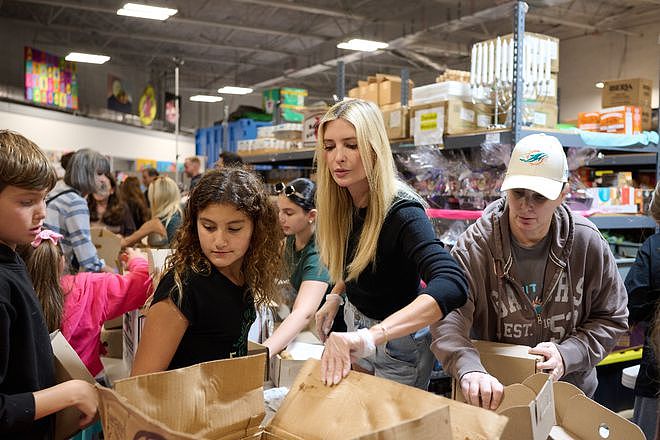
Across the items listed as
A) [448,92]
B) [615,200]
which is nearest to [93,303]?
[448,92]

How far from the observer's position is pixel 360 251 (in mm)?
1910

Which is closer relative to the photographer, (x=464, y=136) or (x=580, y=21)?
(x=464, y=136)

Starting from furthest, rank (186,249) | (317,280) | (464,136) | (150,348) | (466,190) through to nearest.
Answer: (466,190) < (464,136) < (317,280) < (186,249) < (150,348)

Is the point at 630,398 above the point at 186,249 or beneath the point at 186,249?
beneath

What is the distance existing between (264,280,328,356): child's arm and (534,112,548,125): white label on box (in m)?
1.70

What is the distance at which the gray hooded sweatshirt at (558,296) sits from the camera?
194 cm

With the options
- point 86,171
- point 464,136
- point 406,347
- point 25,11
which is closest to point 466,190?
point 464,136

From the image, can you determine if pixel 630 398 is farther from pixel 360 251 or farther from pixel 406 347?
pixel 360 251

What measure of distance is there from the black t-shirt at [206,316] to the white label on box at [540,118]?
2.47 meters

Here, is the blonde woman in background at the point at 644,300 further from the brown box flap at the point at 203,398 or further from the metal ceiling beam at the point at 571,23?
the metal ceiling beam at the point at 571,23

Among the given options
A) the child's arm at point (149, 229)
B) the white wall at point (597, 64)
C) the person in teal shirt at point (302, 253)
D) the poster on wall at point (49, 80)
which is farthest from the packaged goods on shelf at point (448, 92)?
the poster on wall at point (49, 80)

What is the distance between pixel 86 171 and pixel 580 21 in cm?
1108

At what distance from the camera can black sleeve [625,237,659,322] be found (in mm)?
2713

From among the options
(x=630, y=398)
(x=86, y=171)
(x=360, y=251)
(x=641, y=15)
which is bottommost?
(x=630, y=398)
